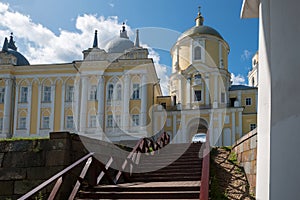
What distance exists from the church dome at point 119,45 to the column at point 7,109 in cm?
1093

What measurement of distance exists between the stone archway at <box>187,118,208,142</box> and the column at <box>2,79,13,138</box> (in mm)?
17663

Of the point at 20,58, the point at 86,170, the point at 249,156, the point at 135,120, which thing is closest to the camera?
the point at 86,170

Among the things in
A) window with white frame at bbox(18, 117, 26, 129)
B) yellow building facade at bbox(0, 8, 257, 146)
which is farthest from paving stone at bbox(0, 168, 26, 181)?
window with white frame at bbox(18, 117, 26, 129)

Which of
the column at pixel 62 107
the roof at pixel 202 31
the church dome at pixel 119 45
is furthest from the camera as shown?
the church dome at pixel 119 45

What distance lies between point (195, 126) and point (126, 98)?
737 centimetres

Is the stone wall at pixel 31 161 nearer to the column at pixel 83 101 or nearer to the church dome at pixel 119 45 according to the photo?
the column at pixel 83 101

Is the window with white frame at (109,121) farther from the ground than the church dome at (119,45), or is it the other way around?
the church dome at (119,45)

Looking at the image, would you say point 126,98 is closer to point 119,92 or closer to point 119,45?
point 119,92

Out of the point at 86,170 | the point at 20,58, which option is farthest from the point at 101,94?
the point at 86,170

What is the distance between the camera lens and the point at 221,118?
117ft

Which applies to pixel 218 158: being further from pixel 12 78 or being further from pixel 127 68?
pixel 12 78

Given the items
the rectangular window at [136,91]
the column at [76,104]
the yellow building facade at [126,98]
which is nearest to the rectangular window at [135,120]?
the yellow building facade at [126,98]

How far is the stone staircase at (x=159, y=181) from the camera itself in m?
7.14

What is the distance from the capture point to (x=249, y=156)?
9.49m
